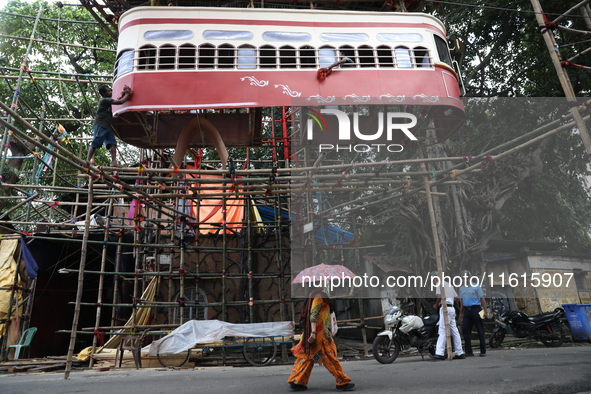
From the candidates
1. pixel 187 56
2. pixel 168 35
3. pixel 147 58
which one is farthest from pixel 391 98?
pixel 147 58

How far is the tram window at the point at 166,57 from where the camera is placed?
→ 773 centimetres

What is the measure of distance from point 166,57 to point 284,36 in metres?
2.27

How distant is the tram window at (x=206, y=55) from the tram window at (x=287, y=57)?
1282 mm

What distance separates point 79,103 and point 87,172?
1262 centimetres

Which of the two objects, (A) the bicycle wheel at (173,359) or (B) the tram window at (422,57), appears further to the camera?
(A) the bicycle wheel at (173,359)

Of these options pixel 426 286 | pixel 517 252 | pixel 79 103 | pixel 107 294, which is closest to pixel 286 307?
pixel 426 286

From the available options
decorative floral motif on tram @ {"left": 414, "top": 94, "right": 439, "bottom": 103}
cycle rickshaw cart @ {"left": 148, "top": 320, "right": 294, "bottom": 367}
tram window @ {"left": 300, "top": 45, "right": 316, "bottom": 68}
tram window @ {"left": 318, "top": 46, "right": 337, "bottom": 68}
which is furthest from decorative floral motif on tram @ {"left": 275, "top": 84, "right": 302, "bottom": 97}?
cycle rickshaw cart @ {"left": 148, "top": 320, "right": 294, "bottom": 367}

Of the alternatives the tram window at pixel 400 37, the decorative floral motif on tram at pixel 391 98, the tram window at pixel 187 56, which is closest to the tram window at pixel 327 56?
the tram window at pixel 400 37

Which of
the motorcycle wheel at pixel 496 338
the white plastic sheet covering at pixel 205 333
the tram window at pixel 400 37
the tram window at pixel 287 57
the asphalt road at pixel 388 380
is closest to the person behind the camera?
the asphalt road at pixel 388 380

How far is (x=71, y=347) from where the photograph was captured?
6602 millimetres

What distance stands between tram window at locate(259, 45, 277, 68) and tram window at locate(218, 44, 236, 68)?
0.53 m

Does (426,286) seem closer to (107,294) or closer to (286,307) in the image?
(286,307)

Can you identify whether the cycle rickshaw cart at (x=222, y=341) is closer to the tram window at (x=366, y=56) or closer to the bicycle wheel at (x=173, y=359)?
the bicycle wheel at (x=173, y=359)

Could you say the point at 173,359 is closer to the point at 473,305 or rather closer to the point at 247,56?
the point at 473,305
